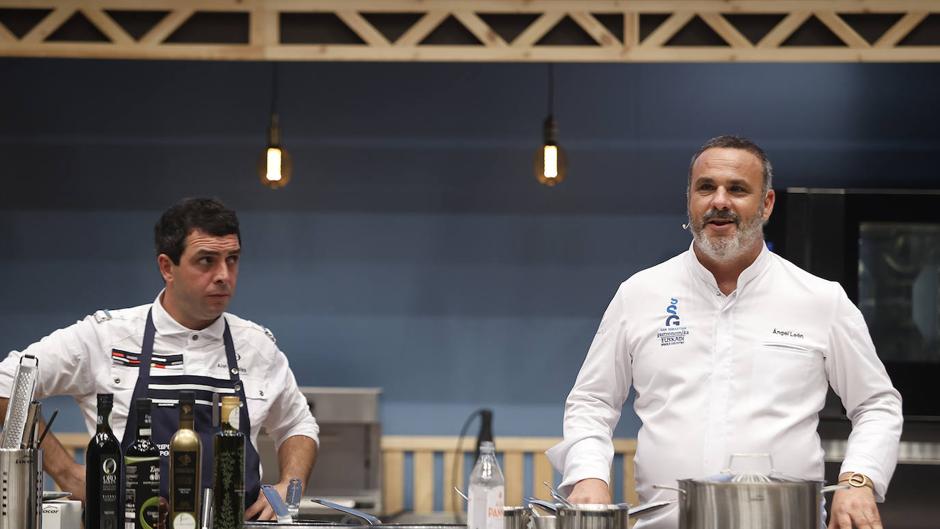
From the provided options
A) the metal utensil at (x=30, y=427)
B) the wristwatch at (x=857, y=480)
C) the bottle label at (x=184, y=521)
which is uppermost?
the metal utensil at (x=30, y=427)

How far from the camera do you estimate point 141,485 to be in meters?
2.56

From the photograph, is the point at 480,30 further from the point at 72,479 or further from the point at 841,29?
the point at 72,479

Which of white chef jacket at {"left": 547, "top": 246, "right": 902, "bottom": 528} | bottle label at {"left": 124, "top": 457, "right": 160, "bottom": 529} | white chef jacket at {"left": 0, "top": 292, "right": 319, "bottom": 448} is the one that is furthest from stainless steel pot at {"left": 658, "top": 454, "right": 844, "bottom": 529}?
white chef jacket at {"left": 0, "top": 292, "right": 319, "bottom": 448}

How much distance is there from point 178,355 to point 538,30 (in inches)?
79.0

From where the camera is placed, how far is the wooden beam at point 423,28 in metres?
4.57

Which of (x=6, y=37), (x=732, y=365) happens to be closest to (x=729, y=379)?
(x=732, y=365)

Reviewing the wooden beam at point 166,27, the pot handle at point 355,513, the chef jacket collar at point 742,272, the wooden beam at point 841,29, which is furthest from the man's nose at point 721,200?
the wooden beam at point 166,27

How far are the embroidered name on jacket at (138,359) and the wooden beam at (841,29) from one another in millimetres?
2730

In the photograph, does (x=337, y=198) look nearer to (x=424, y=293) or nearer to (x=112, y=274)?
(x=424, y=293)

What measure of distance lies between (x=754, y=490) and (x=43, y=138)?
4.54 metres

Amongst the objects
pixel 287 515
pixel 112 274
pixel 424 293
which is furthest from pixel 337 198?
pixel 287 515

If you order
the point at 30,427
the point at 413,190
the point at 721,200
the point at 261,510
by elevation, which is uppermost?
the point at 413,190

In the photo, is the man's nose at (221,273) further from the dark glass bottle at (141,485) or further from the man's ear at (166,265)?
the dark glass bottle at (141,485)

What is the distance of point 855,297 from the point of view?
4930 millimetres
